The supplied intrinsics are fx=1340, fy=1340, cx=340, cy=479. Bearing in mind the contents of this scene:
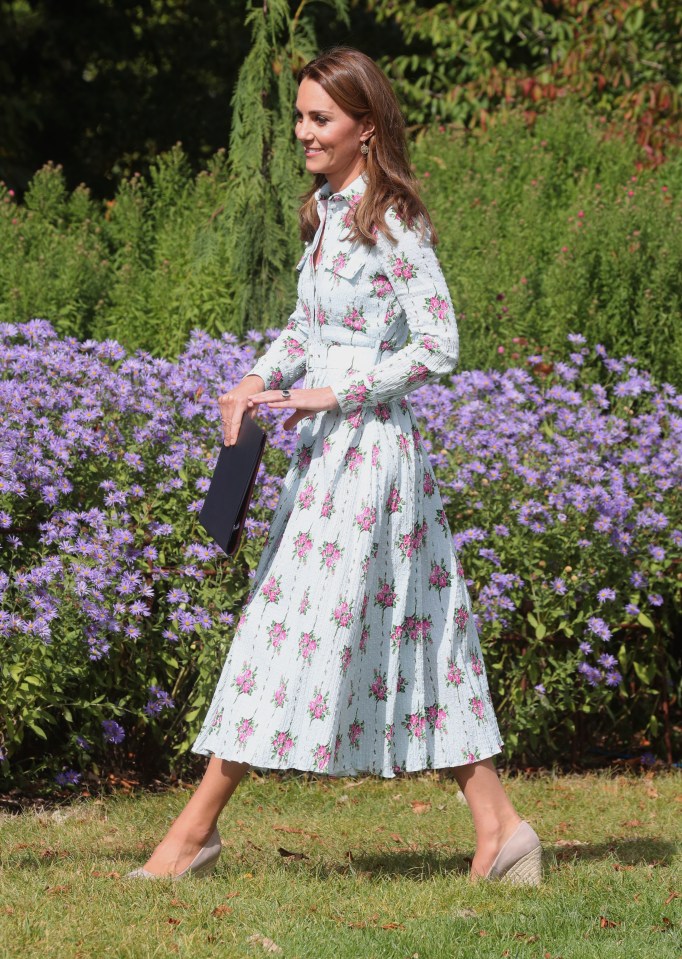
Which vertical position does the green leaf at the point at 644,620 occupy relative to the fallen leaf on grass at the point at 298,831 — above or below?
above

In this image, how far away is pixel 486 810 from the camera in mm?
3373

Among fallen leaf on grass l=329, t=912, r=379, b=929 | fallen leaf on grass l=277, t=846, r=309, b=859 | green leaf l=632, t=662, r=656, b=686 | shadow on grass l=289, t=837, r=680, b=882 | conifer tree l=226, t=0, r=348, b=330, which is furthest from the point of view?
conifer tree l=226, t=0, r=348, b=330

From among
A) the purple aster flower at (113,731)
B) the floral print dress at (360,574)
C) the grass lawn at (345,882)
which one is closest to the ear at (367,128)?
the floral print dress at (360,574)

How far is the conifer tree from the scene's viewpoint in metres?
6.71

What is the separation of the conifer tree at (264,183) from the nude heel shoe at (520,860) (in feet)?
12.2

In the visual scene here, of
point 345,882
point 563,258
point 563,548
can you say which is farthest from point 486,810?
point 563,258

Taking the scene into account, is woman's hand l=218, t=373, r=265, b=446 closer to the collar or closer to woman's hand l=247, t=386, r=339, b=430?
woman's hand l=247, t=386, r=339, b=430

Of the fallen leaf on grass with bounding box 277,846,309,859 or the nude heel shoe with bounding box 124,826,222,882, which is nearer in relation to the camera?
the nude heel shoe with bounding box 124,826,222,882

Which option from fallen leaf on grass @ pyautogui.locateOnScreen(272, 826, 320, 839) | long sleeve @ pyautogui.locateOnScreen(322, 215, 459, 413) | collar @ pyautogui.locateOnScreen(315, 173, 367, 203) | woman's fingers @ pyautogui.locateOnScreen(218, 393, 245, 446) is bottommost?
fallen leaf on grass @ pyautogui.locateOnScreen(272, 826, 320, 839)

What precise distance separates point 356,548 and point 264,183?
3.91 meters

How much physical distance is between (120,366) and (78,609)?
1.10 m

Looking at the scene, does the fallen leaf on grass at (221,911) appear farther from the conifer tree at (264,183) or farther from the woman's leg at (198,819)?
the conifer tree at (264,183)

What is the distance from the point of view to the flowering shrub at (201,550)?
14.1 ft

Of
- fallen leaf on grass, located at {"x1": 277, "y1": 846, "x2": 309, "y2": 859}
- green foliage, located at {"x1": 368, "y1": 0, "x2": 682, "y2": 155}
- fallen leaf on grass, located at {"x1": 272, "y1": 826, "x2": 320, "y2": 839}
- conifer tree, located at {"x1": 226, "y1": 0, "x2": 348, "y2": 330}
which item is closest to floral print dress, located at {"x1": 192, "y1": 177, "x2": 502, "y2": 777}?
fallen leaf on grass, located at {"x1": 277, "y1": 846, "x2": 309, "y2": 859}
